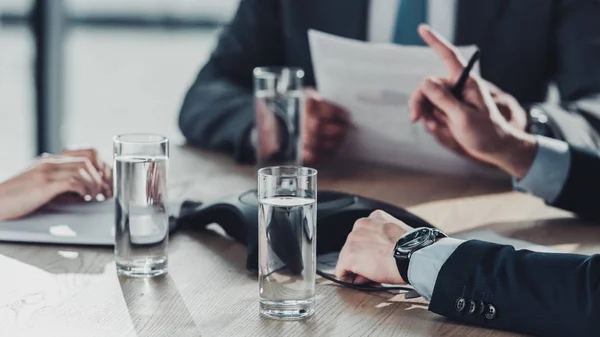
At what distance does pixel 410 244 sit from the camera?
122 centimetres

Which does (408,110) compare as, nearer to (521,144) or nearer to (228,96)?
(521,144)

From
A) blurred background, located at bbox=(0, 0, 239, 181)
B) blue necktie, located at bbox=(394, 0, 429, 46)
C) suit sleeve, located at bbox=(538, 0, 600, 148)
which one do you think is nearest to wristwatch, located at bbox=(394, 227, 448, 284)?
suit sleeve, located at bbox=(538, 0, 600, 148)

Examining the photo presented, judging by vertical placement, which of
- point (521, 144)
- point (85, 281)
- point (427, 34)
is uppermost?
point (427, 34)

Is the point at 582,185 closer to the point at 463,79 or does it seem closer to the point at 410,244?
the point at 463,79

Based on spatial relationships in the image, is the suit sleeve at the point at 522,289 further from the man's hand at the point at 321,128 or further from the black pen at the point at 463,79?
the man's hand at the point at 321,128

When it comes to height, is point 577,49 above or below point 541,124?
above

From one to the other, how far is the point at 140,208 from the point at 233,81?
1179 mm

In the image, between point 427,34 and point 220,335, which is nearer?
point 220,335

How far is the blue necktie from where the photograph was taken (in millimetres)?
2320

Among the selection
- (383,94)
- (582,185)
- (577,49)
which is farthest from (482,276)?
(577,49)

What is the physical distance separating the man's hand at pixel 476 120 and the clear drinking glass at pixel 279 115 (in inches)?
10.3

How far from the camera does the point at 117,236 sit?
4.25ft

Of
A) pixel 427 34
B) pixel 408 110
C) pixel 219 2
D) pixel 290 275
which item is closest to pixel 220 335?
pixel 290 275

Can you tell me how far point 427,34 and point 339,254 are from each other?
0.57 m
